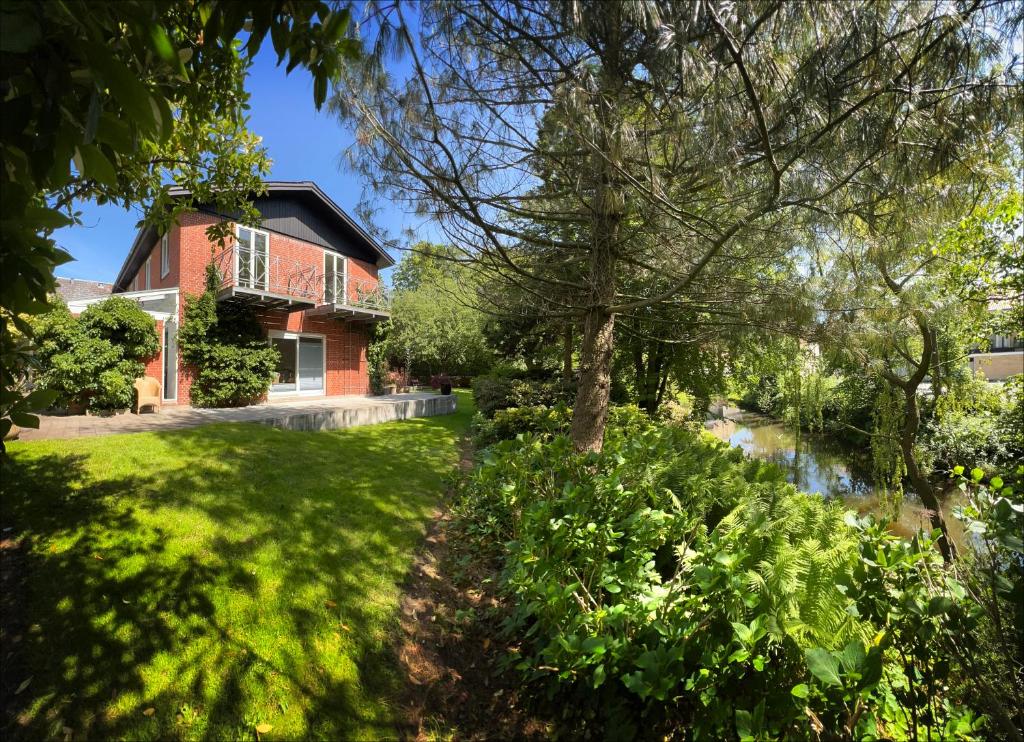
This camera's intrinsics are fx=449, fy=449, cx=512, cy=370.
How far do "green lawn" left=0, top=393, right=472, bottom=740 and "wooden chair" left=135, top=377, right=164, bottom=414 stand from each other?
547cm

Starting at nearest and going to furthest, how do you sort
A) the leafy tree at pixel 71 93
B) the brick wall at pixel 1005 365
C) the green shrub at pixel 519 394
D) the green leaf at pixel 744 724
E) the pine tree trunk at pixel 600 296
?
the leafy tree at pixel 71 93 → the green leaf at pixel 744 724 → the pine tree trunk at pixel 600 296 → the green shrub at pixel 519 394 → the brick wall at pixel 1005 365

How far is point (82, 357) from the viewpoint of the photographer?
9312 millimetres

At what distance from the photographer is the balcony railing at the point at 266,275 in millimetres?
12938

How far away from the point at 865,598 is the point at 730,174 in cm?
287

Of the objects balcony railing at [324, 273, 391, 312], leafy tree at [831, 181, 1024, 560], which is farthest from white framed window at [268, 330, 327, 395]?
leafy tree at [831, 181, 1024, 560]

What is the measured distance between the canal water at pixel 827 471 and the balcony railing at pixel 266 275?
43.5 ft

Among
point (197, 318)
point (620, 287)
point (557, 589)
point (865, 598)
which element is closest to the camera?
point (865, 598)

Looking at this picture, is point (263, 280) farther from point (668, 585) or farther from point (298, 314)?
point (668, 585)

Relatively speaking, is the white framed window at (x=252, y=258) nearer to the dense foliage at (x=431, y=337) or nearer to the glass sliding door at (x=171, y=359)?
the glass sliding door at (x=171, y=359)

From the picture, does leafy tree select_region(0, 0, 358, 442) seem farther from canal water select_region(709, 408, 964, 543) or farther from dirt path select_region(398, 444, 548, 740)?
canal water select_region(709, 408, 964, 543)

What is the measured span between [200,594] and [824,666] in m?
3.57

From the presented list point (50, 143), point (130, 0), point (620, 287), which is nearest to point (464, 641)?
point (50, 143)

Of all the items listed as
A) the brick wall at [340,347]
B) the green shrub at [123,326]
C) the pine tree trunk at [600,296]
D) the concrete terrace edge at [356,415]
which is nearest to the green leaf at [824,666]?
the pine tree trunk at [600,296]

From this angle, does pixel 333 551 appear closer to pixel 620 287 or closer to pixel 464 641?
pixel 464 641
